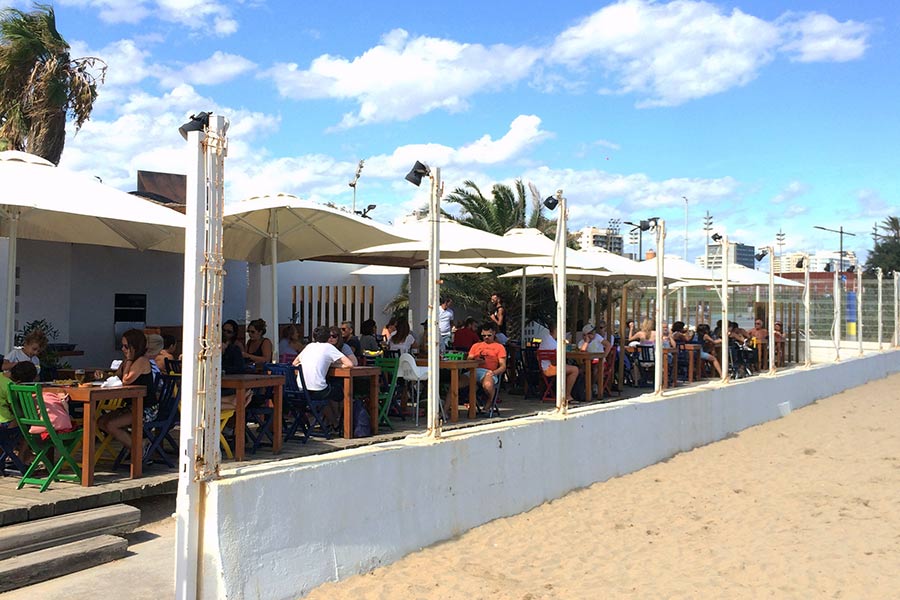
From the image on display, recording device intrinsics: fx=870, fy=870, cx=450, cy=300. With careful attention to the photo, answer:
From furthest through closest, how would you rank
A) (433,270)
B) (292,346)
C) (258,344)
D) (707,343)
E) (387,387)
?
(707,343) < (292,346) < (258,344) < (387,387) < (433,270)

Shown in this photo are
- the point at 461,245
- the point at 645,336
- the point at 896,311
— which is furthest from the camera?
the point at 896,311

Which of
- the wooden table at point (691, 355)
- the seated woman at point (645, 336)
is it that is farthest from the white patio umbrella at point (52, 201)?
the wooden table at point (691, 355)

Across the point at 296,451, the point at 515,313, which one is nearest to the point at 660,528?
the point at 296,451

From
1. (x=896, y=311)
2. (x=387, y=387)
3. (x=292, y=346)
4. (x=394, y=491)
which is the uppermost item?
(x=896, y=311)

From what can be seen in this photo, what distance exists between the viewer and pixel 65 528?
4.87 metres

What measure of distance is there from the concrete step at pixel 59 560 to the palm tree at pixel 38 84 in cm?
1073

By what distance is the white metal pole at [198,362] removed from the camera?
13.5ft

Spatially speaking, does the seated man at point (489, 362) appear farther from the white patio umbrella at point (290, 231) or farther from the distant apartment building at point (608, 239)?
the distant apartment building at point (608, 239)

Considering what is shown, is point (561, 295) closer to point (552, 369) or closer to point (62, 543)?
point (552, 369)

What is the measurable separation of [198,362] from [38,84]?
39.0 ft

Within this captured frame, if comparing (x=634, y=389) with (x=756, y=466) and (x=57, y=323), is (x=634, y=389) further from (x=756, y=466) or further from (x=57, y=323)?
(x=57, y=323)

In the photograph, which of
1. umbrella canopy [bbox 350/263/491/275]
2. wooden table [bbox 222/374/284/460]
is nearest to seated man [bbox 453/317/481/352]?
umbrella canopy [bbox 350/263/491/275]

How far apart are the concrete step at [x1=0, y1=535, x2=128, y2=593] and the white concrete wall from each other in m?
1.04

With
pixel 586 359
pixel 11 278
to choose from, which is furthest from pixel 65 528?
pixel 586 359
